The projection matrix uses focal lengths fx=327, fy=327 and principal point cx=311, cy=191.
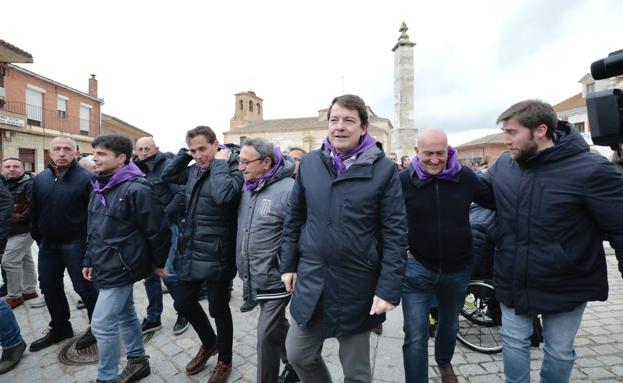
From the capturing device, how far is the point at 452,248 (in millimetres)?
2482

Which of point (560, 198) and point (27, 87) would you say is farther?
point (27, 87)

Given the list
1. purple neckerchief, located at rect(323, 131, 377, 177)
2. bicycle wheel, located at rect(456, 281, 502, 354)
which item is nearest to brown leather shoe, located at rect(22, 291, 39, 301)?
purple neckerchief, located at rect(323, 131, 377, 177)

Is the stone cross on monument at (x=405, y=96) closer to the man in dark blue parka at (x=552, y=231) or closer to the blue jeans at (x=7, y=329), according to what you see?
the man in dark blue parka at (x=552, y=231)

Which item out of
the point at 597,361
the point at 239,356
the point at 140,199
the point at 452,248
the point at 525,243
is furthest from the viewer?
the point at 239,356

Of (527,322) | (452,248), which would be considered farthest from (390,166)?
(527,322)

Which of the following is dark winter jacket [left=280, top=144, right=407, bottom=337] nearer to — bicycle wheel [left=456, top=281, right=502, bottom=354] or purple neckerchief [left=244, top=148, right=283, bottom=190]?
purple neckerchief [left=244, top=148, right=283, bottom=190]

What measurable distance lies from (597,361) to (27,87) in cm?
2673

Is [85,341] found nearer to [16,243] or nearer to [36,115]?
[16,243]

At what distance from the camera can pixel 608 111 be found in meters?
1.62

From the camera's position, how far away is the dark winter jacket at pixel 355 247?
6.36ft

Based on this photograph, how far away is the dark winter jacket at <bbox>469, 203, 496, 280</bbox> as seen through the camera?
123 inches

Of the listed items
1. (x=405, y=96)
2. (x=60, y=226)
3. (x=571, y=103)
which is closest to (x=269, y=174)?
(x=60, y=226)

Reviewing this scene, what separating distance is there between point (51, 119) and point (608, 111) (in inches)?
1057

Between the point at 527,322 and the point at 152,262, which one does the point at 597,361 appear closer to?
the point at 527,322
